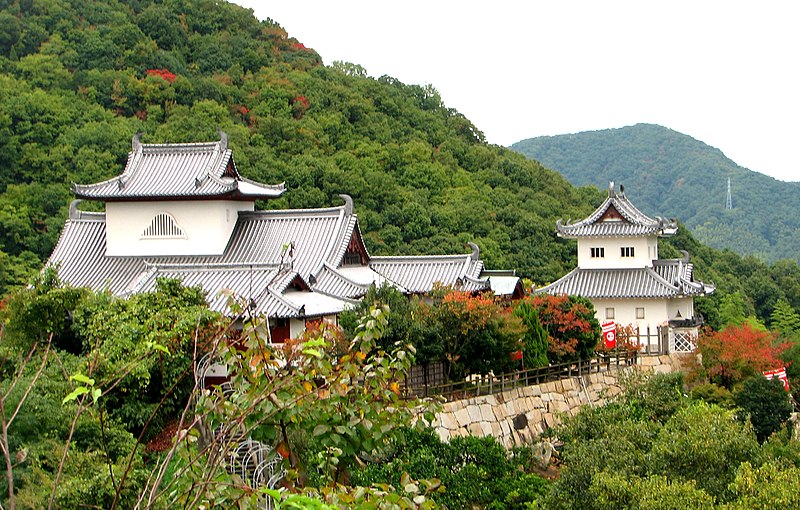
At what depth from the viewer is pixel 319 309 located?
73.5 ft

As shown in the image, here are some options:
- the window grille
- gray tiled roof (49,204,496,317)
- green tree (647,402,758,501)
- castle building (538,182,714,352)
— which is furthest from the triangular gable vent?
green tree (647,402,758,501)

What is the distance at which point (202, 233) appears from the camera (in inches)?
1099

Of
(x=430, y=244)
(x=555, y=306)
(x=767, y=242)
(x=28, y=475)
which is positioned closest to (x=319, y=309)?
(x=555, y=306)

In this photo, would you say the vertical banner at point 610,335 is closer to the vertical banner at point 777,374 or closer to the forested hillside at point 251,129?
the vertical banner at point 777,374

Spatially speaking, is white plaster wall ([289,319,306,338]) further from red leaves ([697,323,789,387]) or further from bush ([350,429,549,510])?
red leaves ([697,323,789,387])

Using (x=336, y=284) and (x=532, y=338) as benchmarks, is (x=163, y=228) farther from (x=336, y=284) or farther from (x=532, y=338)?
(x=532, y=338)

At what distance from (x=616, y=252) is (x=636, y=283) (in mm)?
1448

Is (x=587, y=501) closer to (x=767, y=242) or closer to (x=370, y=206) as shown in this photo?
(x=370, y=206)

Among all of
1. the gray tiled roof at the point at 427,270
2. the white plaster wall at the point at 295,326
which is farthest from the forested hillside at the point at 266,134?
the white plaster wall at the point at 295,326

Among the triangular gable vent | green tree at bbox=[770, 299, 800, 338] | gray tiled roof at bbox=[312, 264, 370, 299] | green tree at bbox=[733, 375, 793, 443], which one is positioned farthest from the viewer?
green tree at bbox=[770, 299, 800, 338]

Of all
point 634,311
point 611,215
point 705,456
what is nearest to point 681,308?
point 634,311

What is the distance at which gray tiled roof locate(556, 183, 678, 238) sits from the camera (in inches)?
1375

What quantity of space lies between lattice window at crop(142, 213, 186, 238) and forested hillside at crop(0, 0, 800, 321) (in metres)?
11.2

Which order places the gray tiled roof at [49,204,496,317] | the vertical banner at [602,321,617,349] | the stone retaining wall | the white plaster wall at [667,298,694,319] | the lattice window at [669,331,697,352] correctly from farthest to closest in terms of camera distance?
the white plaster wall at [667,298,694,319], the lattice window at [669,331,697,352], the vertical banner at [602,321,617,349], the gray tiled roof at [49,204,496,317], the stone retaining wall
